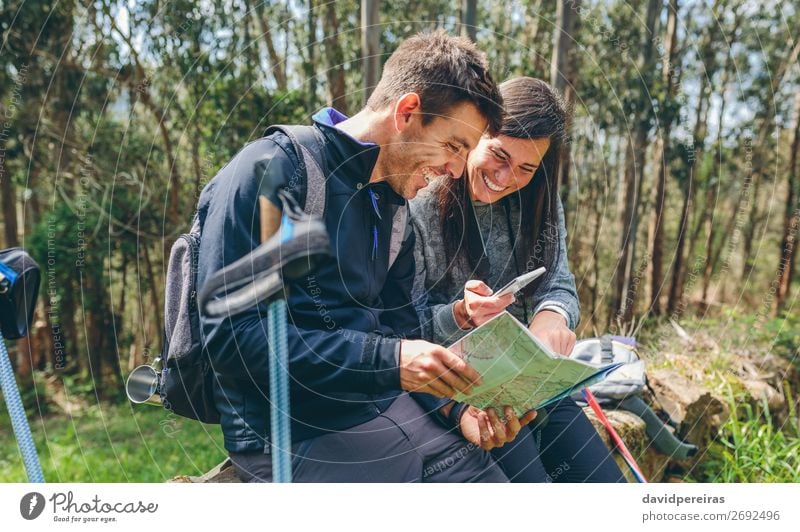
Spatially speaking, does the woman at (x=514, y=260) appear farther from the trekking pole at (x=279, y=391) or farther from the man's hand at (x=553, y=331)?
the trekking pole at (x=279, y=391)

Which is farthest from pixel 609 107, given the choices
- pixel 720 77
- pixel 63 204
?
pixel 63 204

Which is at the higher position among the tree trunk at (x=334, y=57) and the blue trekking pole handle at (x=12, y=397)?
the tree trunk at (x=334, y=57)

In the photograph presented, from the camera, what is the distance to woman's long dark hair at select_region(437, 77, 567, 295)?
5.45ft

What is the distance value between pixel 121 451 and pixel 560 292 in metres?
2.92

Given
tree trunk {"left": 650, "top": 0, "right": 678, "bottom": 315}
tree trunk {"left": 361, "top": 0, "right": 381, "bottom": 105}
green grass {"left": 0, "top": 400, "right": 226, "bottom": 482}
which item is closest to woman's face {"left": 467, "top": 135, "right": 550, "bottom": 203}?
tree trunk {"left": 361, "top": 0, "right": 381, "bottom": 105}

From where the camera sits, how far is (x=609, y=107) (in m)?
5.12

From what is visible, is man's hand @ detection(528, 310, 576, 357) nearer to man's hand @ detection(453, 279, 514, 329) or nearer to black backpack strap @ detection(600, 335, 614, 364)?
man's hand @ detection(453, 279, 514, 329)

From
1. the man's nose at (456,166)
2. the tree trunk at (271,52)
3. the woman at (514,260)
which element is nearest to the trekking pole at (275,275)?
the man's nose at (456,166)

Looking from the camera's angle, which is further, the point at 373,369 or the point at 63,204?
the point at 63,204

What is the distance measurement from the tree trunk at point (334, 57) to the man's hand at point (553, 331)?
1.52 metres

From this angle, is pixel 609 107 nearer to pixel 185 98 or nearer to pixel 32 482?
pixel 185 98

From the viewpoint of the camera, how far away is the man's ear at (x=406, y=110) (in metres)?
1.42

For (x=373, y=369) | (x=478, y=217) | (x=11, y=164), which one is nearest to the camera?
(x=373, y=369)
